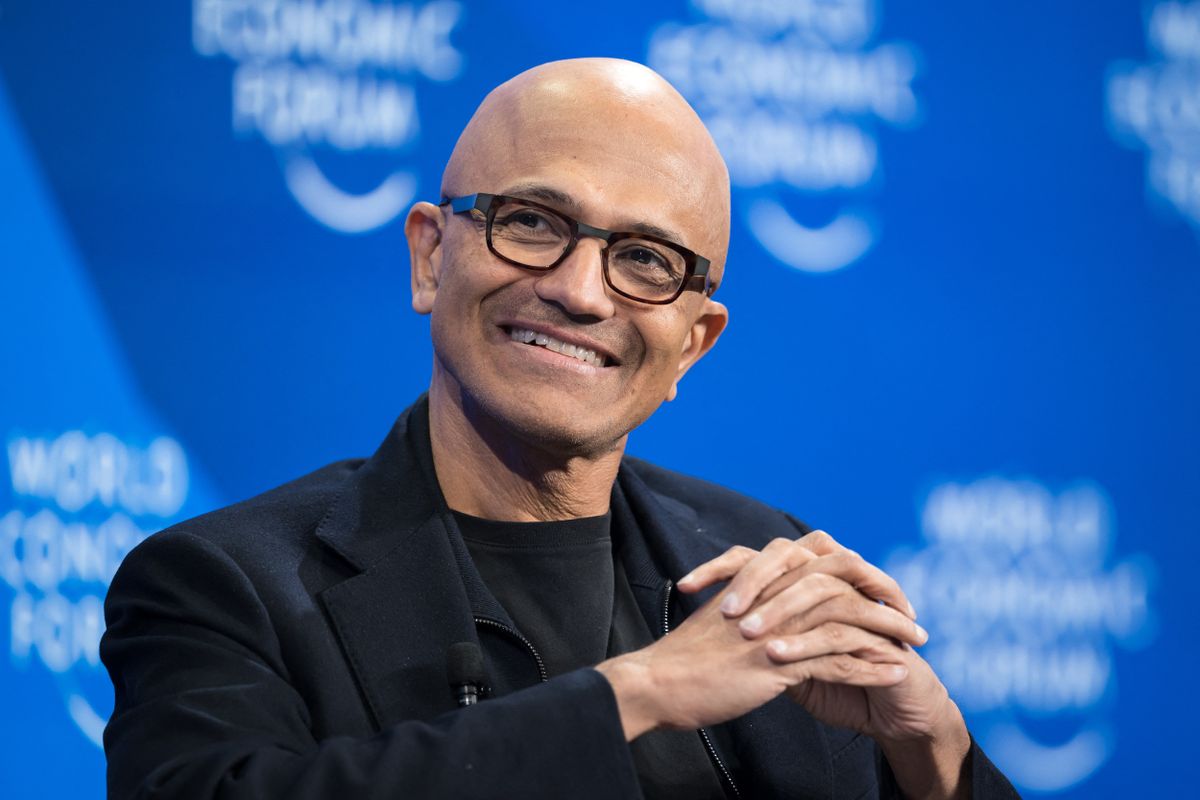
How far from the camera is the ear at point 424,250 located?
2396 mm

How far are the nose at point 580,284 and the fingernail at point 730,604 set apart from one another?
541mm

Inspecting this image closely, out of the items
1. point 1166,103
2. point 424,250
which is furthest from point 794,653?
point 1166,103

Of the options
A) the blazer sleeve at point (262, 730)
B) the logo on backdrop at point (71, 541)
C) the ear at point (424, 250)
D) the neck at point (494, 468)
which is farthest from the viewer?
the logo on backdrop at point (71, 541)

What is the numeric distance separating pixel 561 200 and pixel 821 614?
2.53ft

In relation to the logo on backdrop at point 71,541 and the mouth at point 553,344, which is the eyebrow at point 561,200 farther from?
the logo on backdrop at point 71,541

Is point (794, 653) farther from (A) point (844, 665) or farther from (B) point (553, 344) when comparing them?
(B) point (553, 344)

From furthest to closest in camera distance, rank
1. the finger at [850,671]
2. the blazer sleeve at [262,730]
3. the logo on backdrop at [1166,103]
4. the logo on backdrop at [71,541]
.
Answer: the logo on backdrop at [1166,103]
the logo on backdrop at [71,541]
the finger at [850,671]
the blazer sleeve at [262,730]

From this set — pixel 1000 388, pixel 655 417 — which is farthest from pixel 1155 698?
pixel 655 417

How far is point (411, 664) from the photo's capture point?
1.99m

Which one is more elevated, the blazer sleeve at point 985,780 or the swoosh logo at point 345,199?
the swoosh logo at point 345,199

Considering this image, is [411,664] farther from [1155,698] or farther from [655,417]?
[1155,698]

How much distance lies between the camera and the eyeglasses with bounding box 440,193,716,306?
2184mm

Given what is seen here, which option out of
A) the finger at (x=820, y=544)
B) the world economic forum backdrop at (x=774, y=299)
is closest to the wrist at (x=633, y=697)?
the finger at (x=820, y=544)

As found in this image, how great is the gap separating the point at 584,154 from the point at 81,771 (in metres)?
1.61
